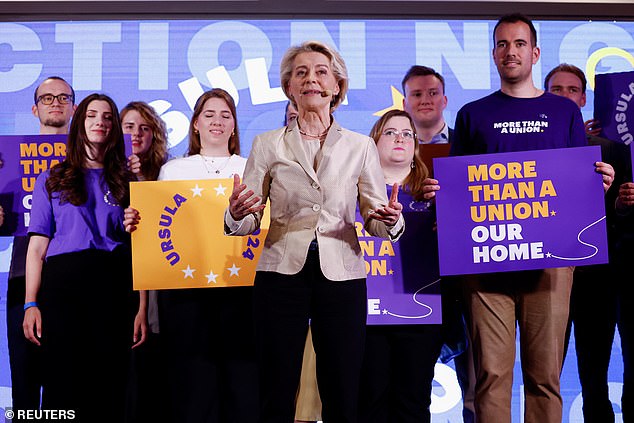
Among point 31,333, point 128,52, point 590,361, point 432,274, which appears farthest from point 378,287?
point 128,52

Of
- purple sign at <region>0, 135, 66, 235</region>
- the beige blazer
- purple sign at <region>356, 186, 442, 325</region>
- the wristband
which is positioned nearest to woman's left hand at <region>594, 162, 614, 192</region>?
purple sign at <region>356, 186, 442, 325</region>

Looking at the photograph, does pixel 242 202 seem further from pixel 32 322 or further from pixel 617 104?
pixel 617 104

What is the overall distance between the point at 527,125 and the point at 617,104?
2.41 feet

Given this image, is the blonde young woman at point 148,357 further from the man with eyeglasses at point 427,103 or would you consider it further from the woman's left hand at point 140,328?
the man with eyeglasses at point 427,103

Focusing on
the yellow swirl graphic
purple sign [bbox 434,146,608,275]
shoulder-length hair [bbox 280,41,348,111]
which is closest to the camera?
shoulder-length hair [bbox 280,41,348,111]

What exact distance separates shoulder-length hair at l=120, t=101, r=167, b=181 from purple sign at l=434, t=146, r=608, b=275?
1474 millimetres

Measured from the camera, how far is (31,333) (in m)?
3.32

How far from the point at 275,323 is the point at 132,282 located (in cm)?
129

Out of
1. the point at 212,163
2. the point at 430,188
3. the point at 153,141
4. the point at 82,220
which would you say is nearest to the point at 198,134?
the point at 212,163

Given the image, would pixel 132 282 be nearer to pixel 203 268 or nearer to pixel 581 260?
pixel 203 268

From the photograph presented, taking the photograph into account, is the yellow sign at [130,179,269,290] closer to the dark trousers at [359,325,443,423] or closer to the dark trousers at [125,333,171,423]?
the dark trousers at [125,333,171,423]

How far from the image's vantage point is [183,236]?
3238 millimetres

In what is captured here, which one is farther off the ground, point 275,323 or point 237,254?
point 237,254

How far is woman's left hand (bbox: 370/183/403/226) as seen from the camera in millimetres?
2344
